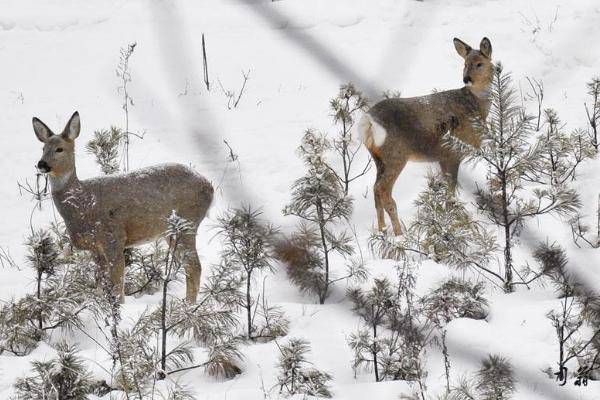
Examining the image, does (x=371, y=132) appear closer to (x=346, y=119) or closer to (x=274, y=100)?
(x=274, y=100)

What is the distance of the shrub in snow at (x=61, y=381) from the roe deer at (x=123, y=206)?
2.00m

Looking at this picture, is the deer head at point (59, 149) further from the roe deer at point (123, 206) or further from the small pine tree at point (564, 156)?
the small pine tree at point (564, 156)

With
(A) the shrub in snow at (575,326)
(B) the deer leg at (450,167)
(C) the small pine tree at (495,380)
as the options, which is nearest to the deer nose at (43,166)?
(B) the deer leg at (450,167)

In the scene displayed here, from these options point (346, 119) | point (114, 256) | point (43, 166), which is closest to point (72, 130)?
point (43, 166)

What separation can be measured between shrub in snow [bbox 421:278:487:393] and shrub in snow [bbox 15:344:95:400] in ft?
6.10

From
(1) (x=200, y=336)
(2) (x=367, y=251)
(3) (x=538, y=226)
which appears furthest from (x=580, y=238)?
(1) (x=200, y=336)

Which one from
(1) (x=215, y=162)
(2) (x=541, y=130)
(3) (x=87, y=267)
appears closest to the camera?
(1) (x=215, y=162)

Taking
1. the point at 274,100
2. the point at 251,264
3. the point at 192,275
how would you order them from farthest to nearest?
the point at 274,100 < the point at 192,275 < the point at 251,264

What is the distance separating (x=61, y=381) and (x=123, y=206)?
2.37m

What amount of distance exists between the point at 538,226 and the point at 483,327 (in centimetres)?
218

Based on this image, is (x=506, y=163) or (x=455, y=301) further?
(x=506, y=163)

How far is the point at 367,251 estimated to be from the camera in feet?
24.0

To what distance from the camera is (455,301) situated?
5.37 metres

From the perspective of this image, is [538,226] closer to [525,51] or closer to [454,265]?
[454,265]
